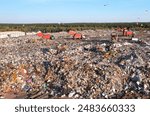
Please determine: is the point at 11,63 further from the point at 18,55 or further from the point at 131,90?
the point at 131,90

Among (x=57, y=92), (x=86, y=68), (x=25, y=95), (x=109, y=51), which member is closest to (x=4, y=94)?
(x=25, y=95)

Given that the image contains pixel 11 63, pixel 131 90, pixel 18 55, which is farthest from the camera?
pixel 18 55

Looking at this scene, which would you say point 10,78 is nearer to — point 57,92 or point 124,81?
point 57,92

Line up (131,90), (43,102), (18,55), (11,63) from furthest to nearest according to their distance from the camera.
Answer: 1. (18,55)
2. (11,63)
3. (131,90)
4. (43,102)

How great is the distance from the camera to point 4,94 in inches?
619

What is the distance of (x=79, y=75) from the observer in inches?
651

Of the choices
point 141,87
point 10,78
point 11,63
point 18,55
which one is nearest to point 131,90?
point 141,87

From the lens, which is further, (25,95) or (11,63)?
(11,63)

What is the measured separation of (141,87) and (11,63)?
7.04 meters

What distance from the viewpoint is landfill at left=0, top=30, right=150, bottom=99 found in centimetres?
1522

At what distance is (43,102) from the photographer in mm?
11156

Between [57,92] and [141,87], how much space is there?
3523 millimetres

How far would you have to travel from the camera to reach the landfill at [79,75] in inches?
599

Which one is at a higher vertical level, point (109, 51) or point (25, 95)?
A: point (109, 51)
